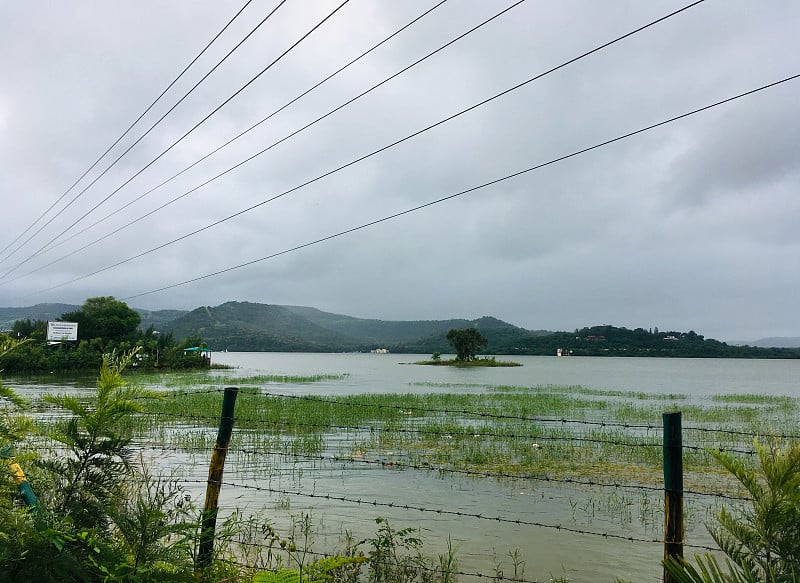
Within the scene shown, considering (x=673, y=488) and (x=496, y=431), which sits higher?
(x=673, y=488)

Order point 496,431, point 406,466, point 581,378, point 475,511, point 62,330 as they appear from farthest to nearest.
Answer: point 62,330
point 581,378
point 496,431
point 406,466
point 475,511

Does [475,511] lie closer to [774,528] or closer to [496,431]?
[774,528]

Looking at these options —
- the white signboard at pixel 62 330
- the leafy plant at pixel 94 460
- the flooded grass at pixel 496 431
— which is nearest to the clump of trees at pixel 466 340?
the white signboard at pixel 62 330

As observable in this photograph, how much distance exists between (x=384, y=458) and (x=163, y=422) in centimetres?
983

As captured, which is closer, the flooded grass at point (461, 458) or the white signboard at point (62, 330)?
the flooded grass at point (461, 458)

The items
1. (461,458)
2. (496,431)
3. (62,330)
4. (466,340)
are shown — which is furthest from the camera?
(466,340)

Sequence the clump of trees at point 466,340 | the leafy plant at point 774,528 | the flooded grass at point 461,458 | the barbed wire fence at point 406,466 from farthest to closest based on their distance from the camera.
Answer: the clump of trees at point 466,340 < the flooded grass at point 461,458 < the barbed wire fence at point 406,466 < the leafy plant at point 774,528

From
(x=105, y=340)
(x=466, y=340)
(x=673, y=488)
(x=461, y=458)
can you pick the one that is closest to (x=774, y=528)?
(x=673, y=488)

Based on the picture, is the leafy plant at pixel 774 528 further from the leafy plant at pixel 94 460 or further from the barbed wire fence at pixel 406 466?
the leafy plant at pixel 94 460

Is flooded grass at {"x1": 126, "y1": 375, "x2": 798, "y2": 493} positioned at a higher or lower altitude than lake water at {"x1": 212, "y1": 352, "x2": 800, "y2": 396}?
higher

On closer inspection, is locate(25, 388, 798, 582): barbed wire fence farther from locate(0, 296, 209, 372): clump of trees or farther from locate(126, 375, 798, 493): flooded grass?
locate(0, 296, 209, 372): clump of trees

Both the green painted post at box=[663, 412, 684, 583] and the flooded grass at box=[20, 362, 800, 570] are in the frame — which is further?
the flooded grass at box=[20, 362, 800, 570]

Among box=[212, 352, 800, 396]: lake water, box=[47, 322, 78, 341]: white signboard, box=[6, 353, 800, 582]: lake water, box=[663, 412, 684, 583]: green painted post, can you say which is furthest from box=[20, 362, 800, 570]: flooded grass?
box=[47, 322, 78, 341]: white signboard

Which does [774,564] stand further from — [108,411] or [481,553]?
[481,553]
